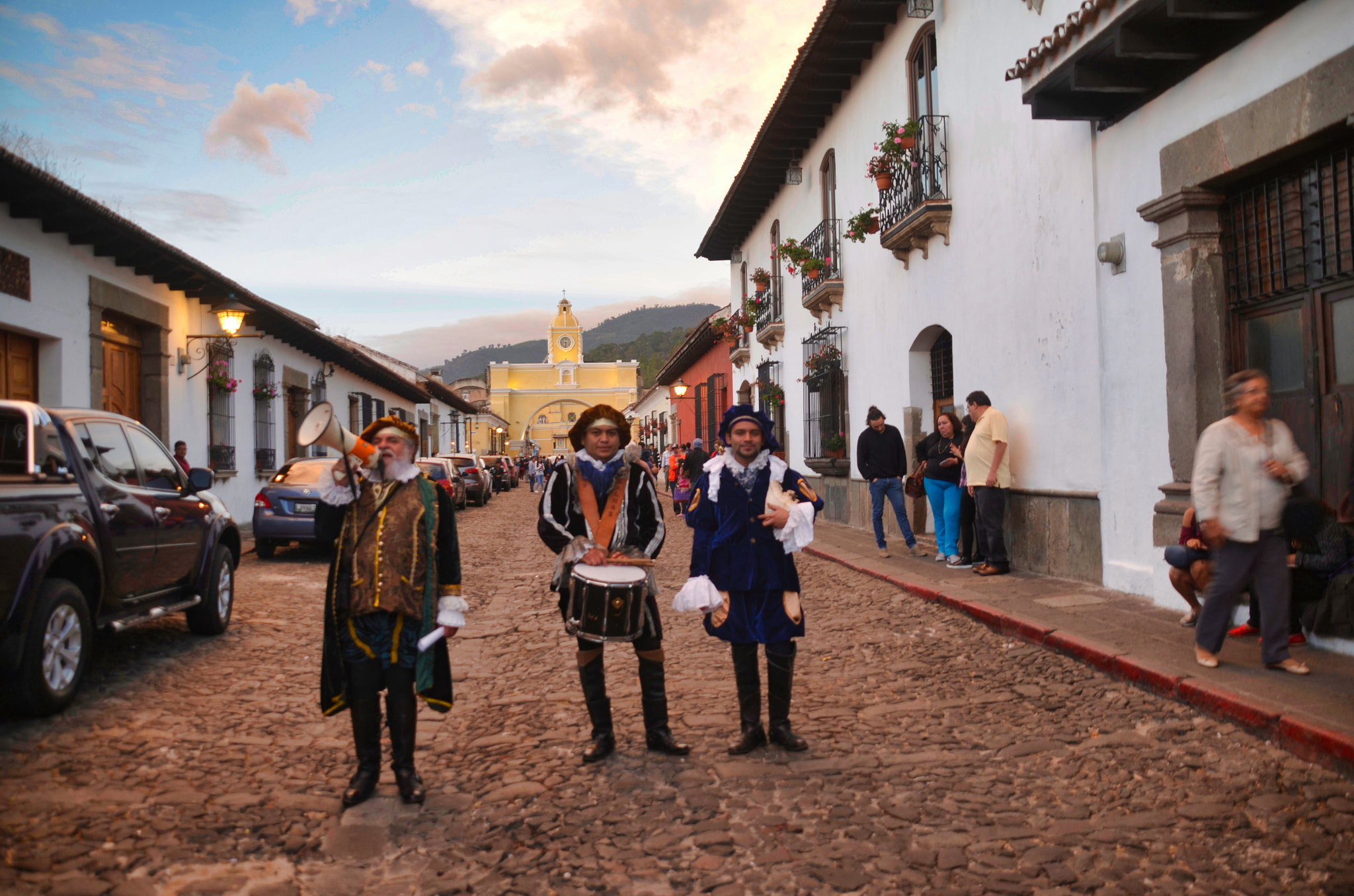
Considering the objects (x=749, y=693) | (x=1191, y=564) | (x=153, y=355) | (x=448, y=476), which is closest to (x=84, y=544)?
(x=749, y=693)

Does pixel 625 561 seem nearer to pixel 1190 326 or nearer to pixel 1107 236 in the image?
pixel 1190 326

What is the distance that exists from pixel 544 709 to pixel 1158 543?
4340mm

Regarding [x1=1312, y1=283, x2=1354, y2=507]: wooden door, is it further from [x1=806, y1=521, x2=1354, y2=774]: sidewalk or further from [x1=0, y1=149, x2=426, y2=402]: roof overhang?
[x1=0, y1=149, x2=426, y2=402]: roof overhang

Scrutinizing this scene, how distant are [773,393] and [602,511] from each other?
47.2ft

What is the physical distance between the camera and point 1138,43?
597cm

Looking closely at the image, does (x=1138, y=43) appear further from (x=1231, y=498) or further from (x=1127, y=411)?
(x=1231, y=498)

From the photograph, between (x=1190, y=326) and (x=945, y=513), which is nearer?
(x=1190, y=326)

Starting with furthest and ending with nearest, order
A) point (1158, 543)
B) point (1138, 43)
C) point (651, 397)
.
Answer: point (651, 397)
point (1158, 543)
point (1138, 43)

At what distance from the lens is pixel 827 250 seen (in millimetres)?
14430

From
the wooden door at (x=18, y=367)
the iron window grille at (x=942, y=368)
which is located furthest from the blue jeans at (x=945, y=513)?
the wooden door at (x=18, y=367)

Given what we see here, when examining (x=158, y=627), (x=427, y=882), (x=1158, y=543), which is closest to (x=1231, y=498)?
(x=1158, y=543)

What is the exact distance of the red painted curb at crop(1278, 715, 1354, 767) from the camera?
11.8 feet

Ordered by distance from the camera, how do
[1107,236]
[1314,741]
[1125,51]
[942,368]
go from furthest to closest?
[942,368] < [1107,236] < [1125,51] < [1314,741]

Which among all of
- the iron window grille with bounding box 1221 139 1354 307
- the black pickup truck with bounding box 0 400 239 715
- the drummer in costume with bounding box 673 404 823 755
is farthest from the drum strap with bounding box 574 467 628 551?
the iron window grille with bounding box 1221 139 1354 307
